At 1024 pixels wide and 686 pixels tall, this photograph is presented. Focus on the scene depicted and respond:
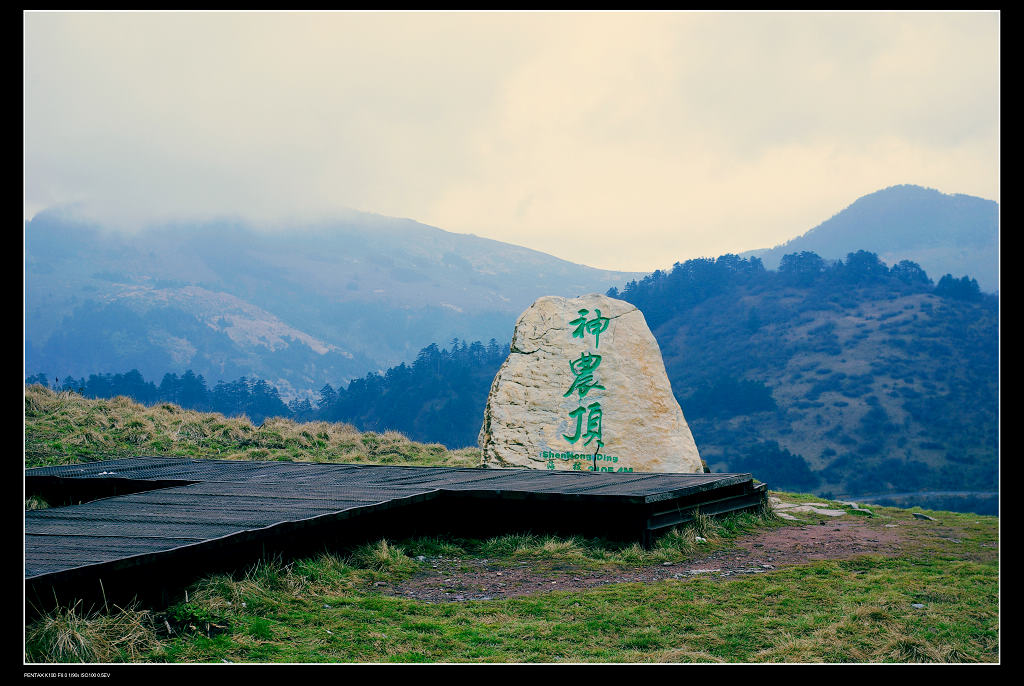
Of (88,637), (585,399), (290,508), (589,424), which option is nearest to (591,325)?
(585,399)

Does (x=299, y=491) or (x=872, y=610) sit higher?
(x=299, y=491)

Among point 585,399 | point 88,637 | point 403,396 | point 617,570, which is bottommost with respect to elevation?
point 617,570

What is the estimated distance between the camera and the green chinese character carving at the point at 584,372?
485 inches

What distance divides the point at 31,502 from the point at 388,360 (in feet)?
324

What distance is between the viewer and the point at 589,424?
39.5 ft

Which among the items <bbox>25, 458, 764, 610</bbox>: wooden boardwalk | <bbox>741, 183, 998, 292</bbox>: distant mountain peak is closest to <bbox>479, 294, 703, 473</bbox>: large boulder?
<bbox>25, 458, 764, 610</bbox>: wooden boardwalk

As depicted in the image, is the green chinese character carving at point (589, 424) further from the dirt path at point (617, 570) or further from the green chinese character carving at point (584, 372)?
the dirt path at point (617, 570)

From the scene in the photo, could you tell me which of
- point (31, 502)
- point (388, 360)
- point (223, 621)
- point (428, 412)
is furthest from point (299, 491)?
point (388, 360)

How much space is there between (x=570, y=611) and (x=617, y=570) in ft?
4.82

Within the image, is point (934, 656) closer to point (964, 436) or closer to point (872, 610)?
point (872, 610)

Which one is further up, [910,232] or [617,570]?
[910,232]

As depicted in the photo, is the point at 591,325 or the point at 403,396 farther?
the point at 403,396

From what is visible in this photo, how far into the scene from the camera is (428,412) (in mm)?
57188

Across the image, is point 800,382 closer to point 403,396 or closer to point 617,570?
point 403,396
